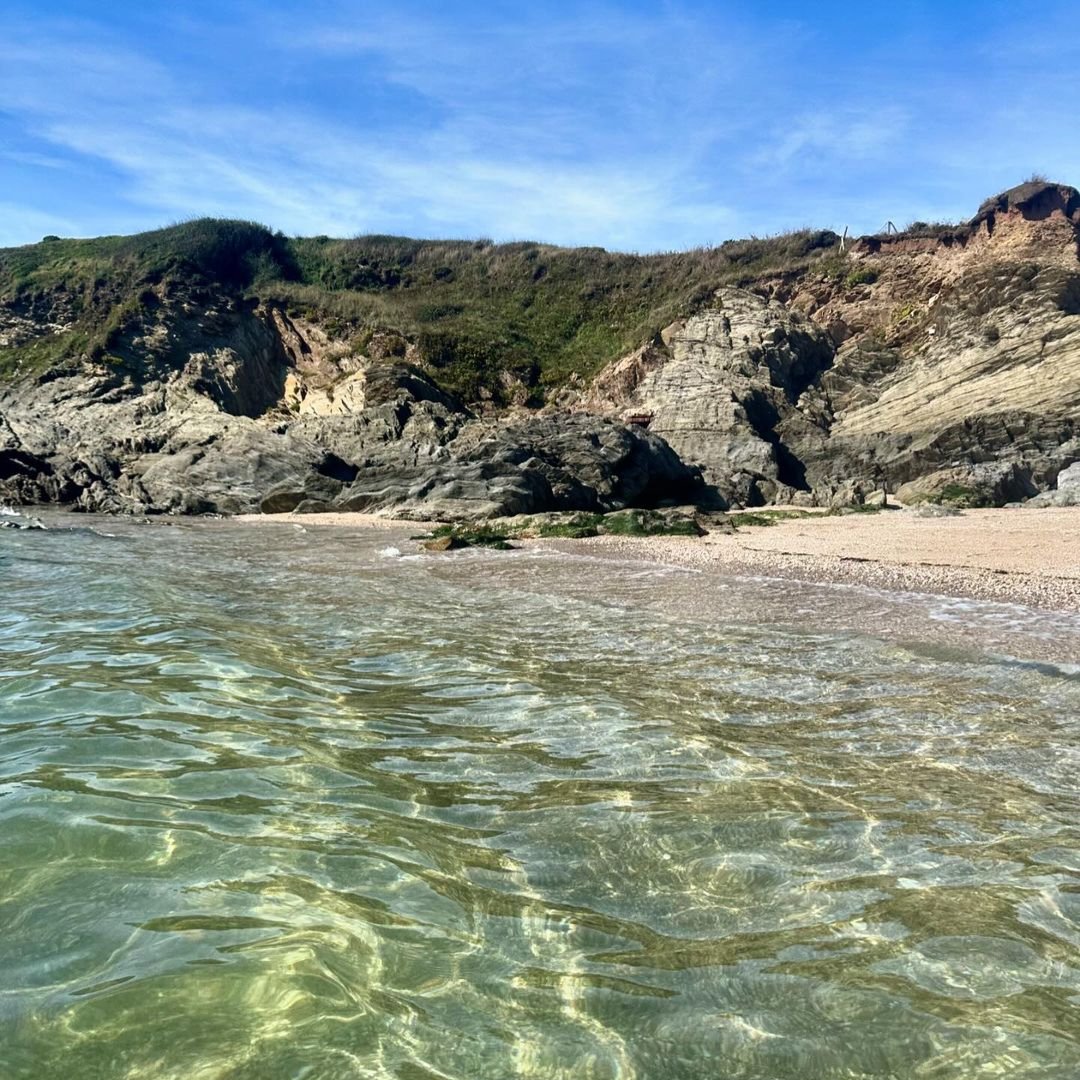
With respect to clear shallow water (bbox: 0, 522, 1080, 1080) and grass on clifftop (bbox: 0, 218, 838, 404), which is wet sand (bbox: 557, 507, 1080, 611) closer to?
→ clear shallow water (bbox: 0, 522, 1080, 1080)

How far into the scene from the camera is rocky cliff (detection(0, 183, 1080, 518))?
3353cm

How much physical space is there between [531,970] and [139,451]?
45264 millimetres

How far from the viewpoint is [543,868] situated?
3455 mm

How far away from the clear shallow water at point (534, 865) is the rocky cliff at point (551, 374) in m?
22.8

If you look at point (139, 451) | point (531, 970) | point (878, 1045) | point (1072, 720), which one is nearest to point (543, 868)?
point (531, 970)

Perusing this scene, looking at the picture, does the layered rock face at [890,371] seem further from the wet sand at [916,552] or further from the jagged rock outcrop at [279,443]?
the wet sand at [916,552]

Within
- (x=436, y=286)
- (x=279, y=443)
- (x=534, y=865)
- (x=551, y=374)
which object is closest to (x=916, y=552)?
(x=534, y=865)

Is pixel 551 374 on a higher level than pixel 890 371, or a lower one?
higher

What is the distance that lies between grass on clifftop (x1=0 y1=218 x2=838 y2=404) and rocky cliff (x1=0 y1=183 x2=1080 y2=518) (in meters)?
0.28

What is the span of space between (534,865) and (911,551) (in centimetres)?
1477

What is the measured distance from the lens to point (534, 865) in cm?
348

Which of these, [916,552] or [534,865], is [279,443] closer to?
[916,552]

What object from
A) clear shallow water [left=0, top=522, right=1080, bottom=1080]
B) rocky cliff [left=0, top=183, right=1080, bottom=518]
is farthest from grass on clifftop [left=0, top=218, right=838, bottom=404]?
clear shallow water [left=0, top=522, right=1080, bottom=1080]

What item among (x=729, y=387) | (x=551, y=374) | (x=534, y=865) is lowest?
(x=534, y=865)
